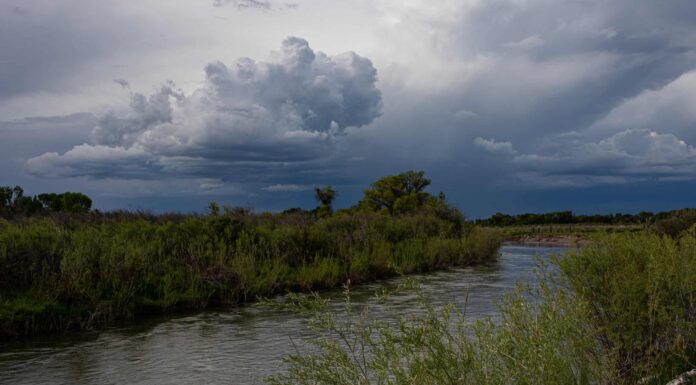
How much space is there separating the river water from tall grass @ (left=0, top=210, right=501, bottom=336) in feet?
2.97

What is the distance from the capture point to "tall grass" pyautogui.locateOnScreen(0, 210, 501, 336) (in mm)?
14969

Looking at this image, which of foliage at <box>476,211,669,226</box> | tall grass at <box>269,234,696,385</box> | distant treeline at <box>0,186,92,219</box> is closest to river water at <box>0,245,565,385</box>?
tall grass at <box>269,234,696,385</box>

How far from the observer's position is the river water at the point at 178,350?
10.2m

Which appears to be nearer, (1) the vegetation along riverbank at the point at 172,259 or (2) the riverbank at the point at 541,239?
(1) the vegetation along riverbank at the point at 172,259

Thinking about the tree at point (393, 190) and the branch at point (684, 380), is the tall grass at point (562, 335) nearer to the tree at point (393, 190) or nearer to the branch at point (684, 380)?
the branch at point (684, 380)

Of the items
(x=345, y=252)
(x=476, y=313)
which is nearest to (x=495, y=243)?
(x=345, y=252)

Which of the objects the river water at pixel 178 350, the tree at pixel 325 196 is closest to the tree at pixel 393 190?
the tree at pixel 325 196

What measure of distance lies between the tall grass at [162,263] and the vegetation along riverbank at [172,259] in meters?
0.03

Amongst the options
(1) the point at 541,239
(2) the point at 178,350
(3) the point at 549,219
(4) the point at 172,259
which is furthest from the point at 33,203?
(3) the point at 549,219

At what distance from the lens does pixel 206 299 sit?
17.9 metres

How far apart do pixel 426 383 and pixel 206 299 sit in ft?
45.5

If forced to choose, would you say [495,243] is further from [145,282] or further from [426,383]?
[426,383]

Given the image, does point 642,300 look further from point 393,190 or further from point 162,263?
point 393,190

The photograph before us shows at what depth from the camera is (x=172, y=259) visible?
19234 mm
